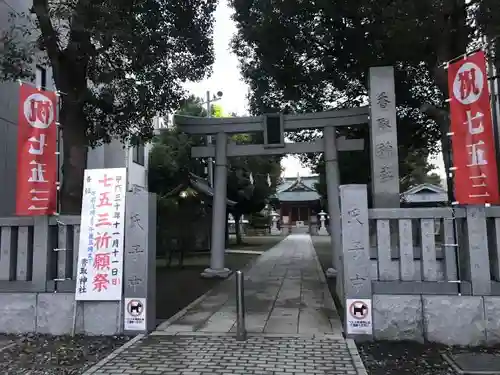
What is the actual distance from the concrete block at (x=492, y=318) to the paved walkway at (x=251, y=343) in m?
1.82

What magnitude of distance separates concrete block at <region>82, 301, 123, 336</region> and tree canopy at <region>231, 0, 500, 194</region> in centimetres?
666

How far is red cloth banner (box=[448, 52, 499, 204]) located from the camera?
604 cm

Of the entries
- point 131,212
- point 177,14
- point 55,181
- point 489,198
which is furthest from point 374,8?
point 55,181

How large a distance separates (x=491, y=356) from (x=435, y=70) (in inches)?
212

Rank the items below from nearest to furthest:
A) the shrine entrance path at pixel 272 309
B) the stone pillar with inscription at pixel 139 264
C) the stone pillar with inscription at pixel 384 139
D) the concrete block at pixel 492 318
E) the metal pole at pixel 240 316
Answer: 1. the concrete block at pixel 492 318
2. the metal pole at pixel 240 316
3. the stone pillar with inscription at pixel 139 264
4. the shrine entrance path at pixel 272 309
5. the stone pillar with inscription at pixel 384 139

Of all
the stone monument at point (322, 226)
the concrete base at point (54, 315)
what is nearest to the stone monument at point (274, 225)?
the stone monument at point (322, 226)

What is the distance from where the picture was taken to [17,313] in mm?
6961

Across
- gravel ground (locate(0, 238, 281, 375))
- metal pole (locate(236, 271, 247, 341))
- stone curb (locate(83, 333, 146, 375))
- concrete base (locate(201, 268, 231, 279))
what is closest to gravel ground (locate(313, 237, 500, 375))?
metal pole (locate(236, 271, 247, 341))

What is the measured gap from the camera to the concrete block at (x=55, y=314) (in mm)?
6863

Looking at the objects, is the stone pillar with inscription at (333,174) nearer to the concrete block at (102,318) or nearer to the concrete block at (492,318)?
the concrete block at (492,318)

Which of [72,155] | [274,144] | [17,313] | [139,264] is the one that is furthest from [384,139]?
[17,313]

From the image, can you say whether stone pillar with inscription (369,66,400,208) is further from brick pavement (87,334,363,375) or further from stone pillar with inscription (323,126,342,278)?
stone pillar with inscription (323,126,342,278)

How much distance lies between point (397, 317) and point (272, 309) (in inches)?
108

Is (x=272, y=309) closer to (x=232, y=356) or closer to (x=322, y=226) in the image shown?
(x=232, y=356)
